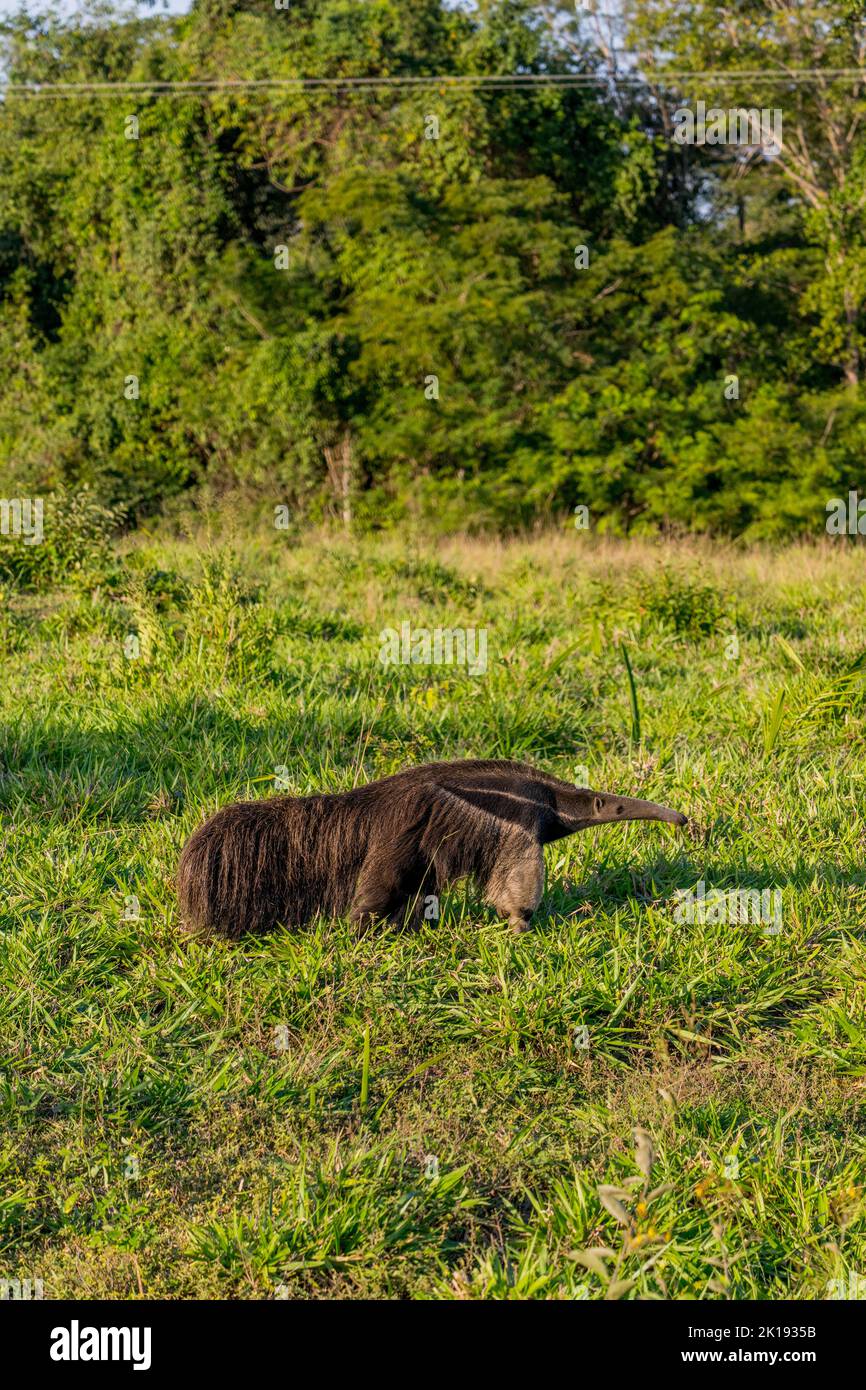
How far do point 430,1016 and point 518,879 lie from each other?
0.51 metres

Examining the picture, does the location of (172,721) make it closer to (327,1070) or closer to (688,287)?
(327,1070)

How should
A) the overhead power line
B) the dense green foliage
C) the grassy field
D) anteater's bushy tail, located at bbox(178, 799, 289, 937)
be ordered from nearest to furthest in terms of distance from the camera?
the grassy field → anteater's bushy tail, located at bbox(178, 799, 289, 937) → the dense green foliage → the overhead power line

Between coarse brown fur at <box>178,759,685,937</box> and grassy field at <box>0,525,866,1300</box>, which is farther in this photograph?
coarse brown fur at <box>178,759,685,937</box>

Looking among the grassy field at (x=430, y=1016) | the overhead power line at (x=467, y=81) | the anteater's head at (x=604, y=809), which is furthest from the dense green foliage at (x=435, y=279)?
the anteater's head at (x=604, y=809)

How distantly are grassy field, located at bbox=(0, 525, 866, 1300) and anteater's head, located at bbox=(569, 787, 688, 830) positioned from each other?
0.33 m

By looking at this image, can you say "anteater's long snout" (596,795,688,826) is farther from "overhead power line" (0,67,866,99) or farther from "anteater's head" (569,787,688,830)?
"overhead power line" (0,67,866,99)

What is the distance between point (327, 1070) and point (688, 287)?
47.8 feet

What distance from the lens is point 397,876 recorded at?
11.5 feet

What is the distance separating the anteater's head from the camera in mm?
3543

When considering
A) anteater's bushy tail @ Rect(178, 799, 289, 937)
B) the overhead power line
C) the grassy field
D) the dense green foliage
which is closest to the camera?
the grassy field

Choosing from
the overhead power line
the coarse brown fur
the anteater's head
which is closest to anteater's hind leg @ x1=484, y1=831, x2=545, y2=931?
the coarse brown fur

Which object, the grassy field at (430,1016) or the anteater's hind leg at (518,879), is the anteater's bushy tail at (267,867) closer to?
the grassy field at (430,1016)

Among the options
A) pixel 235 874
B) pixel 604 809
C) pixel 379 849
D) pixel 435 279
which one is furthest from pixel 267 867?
pixel 435 279

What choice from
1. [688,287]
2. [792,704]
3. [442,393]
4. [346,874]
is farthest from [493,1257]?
[688,287]
